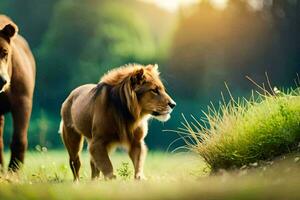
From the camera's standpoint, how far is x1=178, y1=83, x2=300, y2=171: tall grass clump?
748 cm

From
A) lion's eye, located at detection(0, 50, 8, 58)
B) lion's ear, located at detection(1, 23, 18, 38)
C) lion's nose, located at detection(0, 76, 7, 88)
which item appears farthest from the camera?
lion's ear, located at detection(1, 23, 18, 38)

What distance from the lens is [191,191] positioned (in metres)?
4.76

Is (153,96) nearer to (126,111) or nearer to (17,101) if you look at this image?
(126,111)

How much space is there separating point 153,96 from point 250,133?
103 cm

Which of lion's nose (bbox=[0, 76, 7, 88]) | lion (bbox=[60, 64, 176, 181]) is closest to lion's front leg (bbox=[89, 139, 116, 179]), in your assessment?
lion (bbox=[60, 64, 176, 181])

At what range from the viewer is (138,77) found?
318 inches

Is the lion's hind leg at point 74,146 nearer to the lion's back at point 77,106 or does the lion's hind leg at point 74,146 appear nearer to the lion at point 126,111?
the lion's back at point 77,106

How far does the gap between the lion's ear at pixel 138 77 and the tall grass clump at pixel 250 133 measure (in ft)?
2.30

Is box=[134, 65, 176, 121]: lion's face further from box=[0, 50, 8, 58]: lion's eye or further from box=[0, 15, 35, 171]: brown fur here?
box=[0, 15, 35, 171]: brown fur

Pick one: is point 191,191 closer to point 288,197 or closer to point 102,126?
point 288,197

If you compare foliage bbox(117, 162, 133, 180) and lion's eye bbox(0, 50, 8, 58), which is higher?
lion's eye bbox(0, 50, 8, 58)

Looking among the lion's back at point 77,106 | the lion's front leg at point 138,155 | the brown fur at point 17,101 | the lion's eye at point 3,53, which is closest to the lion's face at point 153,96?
the lion's front leg at point 138,155

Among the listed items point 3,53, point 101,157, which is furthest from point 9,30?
point 101,157

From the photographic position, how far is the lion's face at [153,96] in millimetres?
8031
